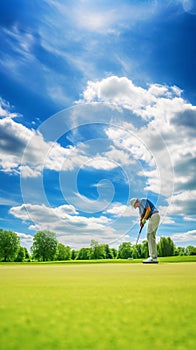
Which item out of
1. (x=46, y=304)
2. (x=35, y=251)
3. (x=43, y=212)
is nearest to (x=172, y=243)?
(x=35, y=251)

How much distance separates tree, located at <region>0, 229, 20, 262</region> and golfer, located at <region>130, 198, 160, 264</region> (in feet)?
221

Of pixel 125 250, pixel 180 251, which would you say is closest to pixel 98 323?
pixel 125 250

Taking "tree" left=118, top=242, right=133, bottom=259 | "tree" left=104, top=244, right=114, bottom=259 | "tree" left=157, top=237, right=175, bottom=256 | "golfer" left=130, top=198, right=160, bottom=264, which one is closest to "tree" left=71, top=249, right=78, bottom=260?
"tree" left=104, top=244, right=114, bottom=259

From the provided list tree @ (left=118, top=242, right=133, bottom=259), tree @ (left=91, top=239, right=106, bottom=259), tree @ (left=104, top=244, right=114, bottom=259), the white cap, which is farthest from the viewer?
tree @ (left=104, top=244, right=114, bottom=259)

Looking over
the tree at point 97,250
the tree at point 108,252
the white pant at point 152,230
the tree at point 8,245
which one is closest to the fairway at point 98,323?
the white pant at point 152,230

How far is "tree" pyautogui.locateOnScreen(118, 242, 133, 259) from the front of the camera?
362 feet

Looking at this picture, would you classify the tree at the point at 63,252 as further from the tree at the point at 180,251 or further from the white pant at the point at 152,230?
the white pant at the point at 152,230

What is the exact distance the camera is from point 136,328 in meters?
2.88

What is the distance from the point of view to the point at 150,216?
17500mm

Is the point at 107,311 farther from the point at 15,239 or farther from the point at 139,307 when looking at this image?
the point at 15,239

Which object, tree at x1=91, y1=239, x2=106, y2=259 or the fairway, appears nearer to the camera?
the fairway

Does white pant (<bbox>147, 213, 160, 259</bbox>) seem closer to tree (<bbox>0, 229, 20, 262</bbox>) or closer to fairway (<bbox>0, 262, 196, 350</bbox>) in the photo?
fairway (<bbox>0, 262, 196, 350</bbox>)

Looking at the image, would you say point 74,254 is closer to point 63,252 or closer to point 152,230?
point 63,252

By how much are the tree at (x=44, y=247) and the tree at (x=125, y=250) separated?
38982mm
